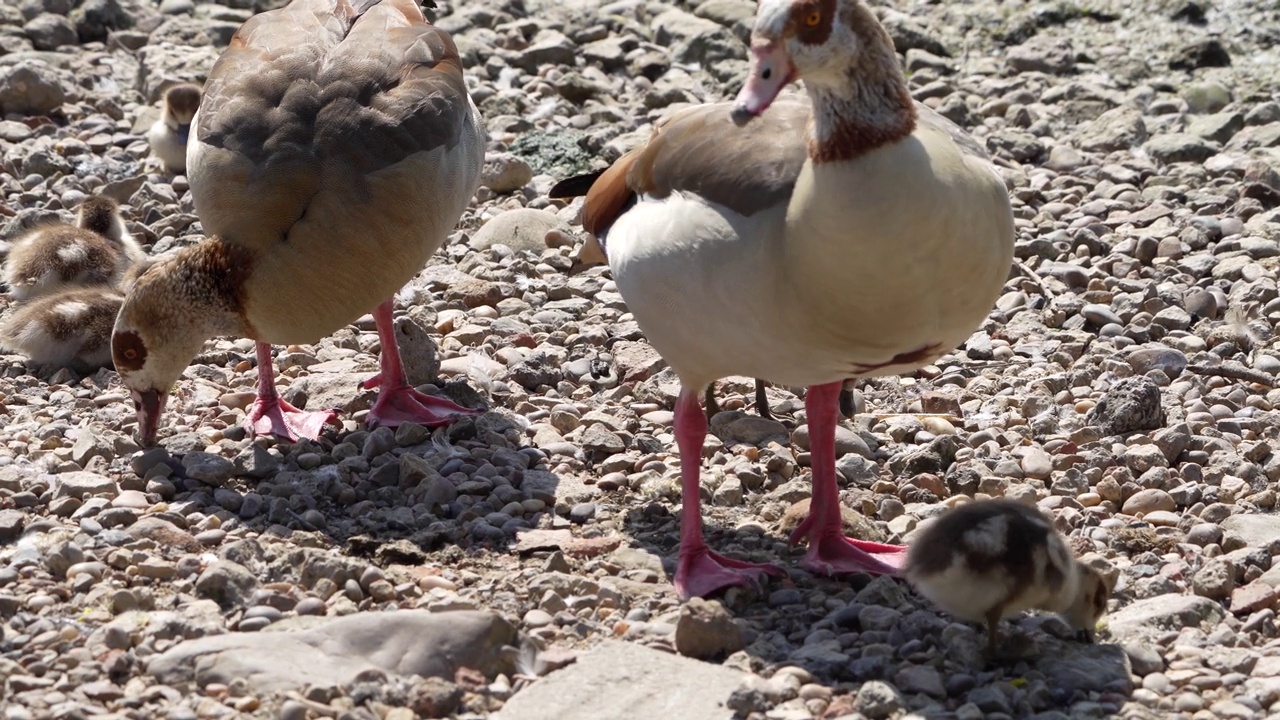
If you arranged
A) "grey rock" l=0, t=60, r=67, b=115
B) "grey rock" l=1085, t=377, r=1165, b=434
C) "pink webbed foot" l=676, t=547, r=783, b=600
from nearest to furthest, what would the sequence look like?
"pink webbed foot" l=676, t=547, r=783, b=600 < "grey rock" l=1085, t=377, r=1165, b=434 < "grey rock" l=0, t=60, r=67, b=115

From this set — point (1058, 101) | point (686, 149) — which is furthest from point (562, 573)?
point (1058, 101)

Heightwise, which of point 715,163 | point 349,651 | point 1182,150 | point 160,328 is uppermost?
point 715,163

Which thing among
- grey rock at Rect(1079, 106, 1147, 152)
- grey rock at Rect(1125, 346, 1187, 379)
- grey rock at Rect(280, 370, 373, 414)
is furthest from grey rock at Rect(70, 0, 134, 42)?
grey rock at Rect(1125, 346, 1187, 379)

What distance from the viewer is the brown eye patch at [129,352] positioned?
6824 mm

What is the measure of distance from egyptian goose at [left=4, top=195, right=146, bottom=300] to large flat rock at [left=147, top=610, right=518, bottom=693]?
419 centimetres

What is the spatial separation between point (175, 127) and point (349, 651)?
599 cm

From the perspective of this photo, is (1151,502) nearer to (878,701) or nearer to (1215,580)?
(1215,580)

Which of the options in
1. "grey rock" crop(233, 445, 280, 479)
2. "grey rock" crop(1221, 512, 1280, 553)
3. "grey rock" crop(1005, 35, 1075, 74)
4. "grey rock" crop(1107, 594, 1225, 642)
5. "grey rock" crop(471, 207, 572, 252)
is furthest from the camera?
"grey rock" crop(1005, 35, 1075, 74)

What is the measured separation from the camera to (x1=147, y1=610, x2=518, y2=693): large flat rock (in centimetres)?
463

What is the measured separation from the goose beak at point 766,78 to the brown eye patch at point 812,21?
3.2 inches

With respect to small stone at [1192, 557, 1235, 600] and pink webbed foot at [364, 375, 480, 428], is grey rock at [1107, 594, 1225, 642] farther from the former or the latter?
pink webbed foot at [364, 375, 480, 428]

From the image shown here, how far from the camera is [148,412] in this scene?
22.4 ft

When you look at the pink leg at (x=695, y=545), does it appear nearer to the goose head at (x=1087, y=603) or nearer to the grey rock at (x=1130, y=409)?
the goose head at (x=1087, y=603)

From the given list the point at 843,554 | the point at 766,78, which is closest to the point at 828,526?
the point at 843,554
